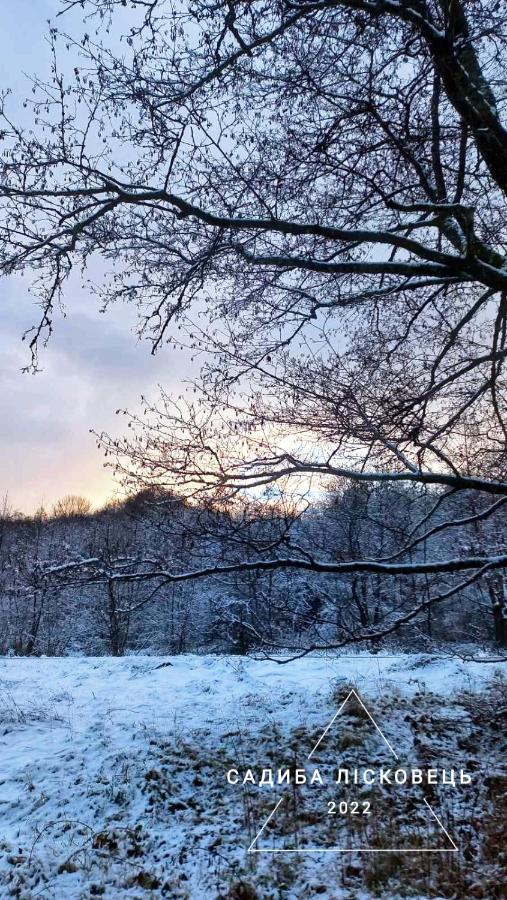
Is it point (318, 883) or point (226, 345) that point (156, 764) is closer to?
point (318, 883)

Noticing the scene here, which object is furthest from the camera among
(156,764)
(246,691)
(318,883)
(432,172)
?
(246,691)

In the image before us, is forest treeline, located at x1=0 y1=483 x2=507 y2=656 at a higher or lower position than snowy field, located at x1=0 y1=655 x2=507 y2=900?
higher

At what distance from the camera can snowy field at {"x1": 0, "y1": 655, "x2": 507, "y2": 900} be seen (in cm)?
380

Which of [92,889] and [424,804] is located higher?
[424,804]

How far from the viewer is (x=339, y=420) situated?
4.31 meters

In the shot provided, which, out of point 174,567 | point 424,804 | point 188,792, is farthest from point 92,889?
point 424,804

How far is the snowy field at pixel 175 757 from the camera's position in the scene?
150 inches

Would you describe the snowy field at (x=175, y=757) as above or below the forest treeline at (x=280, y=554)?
below

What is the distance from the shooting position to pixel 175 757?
5484 mm

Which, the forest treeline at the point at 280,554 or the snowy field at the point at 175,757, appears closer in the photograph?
the snowy field at the point at 175,757

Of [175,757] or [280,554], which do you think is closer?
[280,554]

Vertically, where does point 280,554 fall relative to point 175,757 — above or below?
above

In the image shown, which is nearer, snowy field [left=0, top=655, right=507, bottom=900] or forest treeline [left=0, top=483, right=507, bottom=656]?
snowy field [left=0, top=655, right=507, bottom=900]

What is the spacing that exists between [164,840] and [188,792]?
0.68 m
